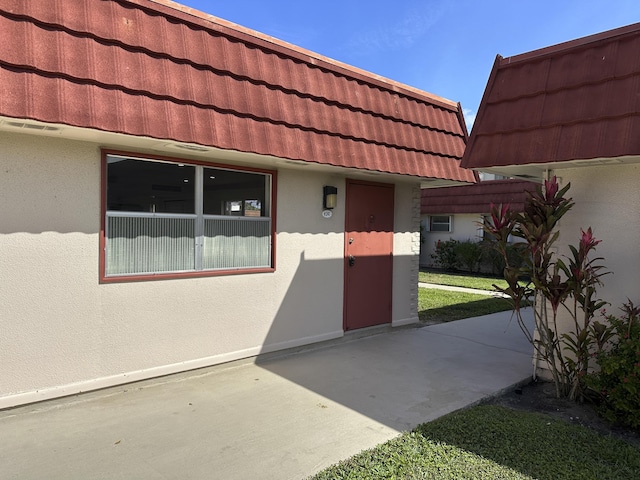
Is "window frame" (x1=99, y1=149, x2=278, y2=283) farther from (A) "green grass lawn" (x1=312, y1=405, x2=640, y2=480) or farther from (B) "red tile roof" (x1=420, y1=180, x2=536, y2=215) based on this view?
(B) "red tile roof" (x1=420, y1=180, x2=536, y2=215)

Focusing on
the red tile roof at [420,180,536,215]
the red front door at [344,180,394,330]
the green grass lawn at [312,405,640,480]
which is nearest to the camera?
the green grass lawn at [312,405,640,480]

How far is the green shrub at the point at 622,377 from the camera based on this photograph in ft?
11.4

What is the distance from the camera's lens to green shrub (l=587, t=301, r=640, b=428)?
347 centimetres

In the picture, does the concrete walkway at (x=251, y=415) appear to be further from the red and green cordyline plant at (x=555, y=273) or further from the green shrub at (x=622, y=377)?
the green shrub at (x=622, y=377)

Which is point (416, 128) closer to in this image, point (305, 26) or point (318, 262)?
point (318, 262)

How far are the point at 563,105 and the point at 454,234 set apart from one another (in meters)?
14.6

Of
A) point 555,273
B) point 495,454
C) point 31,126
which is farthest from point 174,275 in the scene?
point 555,273

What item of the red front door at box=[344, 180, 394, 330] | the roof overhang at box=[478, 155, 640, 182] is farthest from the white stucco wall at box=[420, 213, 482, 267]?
the roof overhang at box=[478, 155, 640, 182]

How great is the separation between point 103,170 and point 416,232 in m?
5.12

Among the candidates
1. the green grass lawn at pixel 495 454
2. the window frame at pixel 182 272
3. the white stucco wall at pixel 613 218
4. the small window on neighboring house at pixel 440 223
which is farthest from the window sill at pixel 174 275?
the small window on neighboring house at pixel 440 223

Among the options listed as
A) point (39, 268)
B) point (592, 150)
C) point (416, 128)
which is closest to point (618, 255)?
point (592, 150)

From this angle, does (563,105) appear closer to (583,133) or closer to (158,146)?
(583,133)

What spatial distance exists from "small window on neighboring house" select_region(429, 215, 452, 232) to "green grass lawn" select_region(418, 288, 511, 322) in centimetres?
750

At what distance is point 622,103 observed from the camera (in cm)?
389
